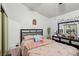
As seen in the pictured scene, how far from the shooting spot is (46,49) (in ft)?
4.75

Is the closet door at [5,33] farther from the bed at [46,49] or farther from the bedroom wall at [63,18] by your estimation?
the bedroom wall at [63,18]

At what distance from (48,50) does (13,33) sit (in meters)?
0.46

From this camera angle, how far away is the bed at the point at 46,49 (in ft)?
4.69

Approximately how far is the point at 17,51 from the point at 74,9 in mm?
830

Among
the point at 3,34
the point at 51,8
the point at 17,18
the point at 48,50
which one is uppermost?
the point at 51,8

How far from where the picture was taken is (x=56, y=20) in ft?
4.92

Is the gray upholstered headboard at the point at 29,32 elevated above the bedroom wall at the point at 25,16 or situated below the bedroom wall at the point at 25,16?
below

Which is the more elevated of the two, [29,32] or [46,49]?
[29,32]

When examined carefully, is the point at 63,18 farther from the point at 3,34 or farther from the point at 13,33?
the point at 3,34

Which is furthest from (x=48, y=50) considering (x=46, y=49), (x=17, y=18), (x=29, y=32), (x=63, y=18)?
(x=17, y=18)

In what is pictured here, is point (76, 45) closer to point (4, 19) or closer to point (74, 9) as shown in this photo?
point (74, 9)

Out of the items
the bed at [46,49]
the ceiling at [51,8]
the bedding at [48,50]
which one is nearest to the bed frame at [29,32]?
the bed at [46,49]

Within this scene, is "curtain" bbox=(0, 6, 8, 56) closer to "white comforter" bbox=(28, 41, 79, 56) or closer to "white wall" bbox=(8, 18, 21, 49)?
"white wall" bbox=(8, 18, 21, 49)

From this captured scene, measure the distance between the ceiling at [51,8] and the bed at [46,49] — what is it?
9.1 inches
